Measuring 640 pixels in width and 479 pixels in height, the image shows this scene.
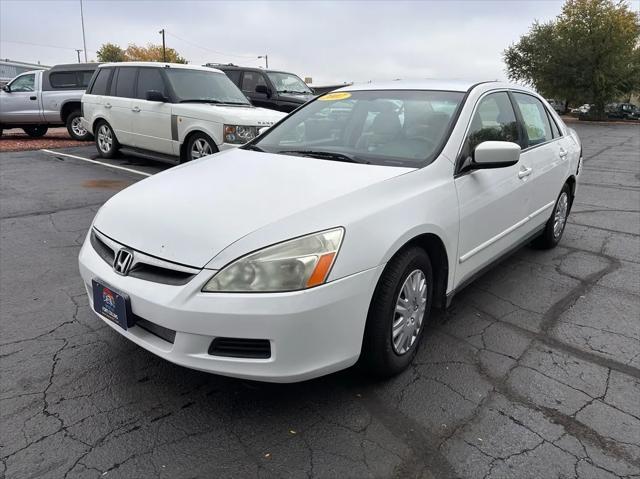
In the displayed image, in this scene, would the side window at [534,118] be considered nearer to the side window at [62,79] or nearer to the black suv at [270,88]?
→ the black suv at [270,88]

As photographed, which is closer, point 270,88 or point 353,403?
point 353,403

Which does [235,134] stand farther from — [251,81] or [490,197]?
[251,81]

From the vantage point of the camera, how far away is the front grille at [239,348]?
7.11 feet

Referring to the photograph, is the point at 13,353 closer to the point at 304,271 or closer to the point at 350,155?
the point at 304,271

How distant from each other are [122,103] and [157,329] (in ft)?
24.7

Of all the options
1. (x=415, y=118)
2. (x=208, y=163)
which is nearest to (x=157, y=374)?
(x=208, y=163)

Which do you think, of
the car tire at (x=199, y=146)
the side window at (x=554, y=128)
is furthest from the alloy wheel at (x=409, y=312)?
the car tire at (x=199, y=146)

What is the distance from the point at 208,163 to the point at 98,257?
3.39ft

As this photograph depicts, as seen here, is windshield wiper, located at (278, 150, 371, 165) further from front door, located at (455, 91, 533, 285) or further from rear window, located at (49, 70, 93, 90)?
rear window, located at (49, 70, 93, 90)

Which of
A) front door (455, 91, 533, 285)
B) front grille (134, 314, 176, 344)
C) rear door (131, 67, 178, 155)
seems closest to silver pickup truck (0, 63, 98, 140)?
rear door (131, 67, 178, 155)

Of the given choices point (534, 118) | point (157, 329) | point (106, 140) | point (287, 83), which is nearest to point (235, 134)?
point (106, 140)

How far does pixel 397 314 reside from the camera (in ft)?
8.65

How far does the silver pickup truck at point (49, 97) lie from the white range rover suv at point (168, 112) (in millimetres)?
3377

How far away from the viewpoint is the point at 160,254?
2.30m
